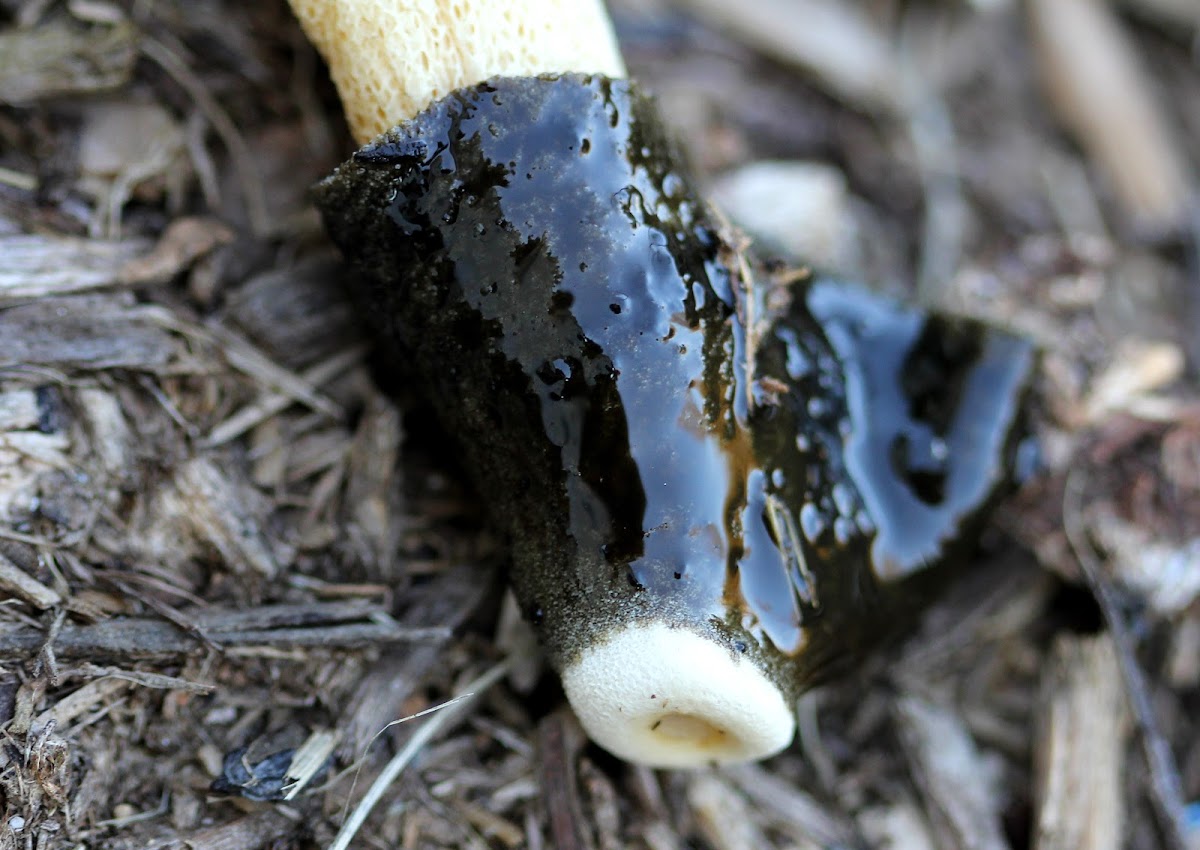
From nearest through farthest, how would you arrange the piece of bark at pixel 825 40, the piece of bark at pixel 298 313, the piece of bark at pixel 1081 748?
1. the piece of bark at pixel 298 313
2. the piece of bark at pixel 1081 748
3. the piece of bark at pixel 825 40

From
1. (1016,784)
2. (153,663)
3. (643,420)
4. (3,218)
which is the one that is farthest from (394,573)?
(1016,784)


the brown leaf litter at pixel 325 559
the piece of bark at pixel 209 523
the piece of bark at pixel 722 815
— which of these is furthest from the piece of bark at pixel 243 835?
the piece of bark at pixel 722 815

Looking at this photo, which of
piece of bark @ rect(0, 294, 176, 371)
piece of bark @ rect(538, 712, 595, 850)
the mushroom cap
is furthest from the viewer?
piece of bark @ rect(538, 712, 595, 850)

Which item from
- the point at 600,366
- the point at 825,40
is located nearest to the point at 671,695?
the point at 600,366

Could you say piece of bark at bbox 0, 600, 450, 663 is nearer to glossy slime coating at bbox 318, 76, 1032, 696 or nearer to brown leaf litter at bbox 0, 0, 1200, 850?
brown leaf litter at bbox 0, 0, 1200, 850

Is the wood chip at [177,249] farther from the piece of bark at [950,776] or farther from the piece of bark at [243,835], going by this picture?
the piece of bark at [950,776]

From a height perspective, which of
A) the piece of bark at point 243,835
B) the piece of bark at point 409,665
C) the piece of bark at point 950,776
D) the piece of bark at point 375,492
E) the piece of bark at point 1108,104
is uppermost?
the piece of bark at point 1108,104

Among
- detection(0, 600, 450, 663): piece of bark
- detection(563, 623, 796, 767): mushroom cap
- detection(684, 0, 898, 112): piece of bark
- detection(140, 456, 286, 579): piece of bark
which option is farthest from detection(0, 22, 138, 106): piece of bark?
detection(684, 0, 898, 112): piece of bark
